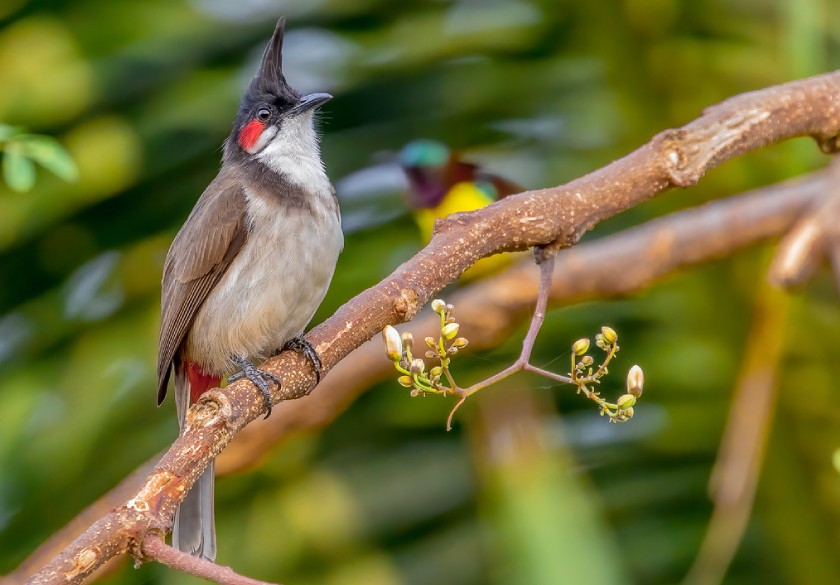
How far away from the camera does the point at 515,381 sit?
102 inches

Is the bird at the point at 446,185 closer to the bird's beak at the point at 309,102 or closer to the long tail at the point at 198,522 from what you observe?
the bird's beak at the point at 309,102

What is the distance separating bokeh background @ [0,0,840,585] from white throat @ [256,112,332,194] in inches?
2.5

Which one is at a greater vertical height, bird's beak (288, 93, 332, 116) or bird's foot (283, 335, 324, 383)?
bird's beak (288, 93, 332, 116)

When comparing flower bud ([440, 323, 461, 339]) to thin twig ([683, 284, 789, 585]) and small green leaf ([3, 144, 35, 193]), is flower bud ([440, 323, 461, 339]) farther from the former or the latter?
small green leaf ([3, 144, 35, 193])

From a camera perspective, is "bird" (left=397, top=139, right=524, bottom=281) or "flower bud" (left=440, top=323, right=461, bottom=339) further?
"bird" (left=397, top=139, right=524, bottom=281)

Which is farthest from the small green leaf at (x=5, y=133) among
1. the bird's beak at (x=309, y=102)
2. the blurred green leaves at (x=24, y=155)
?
the bird's beak at (x=309, y=102)

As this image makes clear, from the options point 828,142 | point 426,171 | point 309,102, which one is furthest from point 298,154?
point 828,142

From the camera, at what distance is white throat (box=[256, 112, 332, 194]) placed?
111 inches

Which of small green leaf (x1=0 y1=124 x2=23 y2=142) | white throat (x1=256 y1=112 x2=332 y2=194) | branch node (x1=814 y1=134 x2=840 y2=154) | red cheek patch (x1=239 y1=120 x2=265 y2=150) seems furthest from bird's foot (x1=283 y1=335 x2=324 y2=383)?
branch node (x1=814 y1=134 x2=840 y2=154)

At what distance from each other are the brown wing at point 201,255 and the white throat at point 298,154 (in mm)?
159

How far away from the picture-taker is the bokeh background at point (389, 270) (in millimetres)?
2549

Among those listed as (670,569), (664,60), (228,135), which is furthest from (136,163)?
(670,569)

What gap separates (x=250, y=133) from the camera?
3.02 metres

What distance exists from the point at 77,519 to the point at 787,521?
5.09 feet
